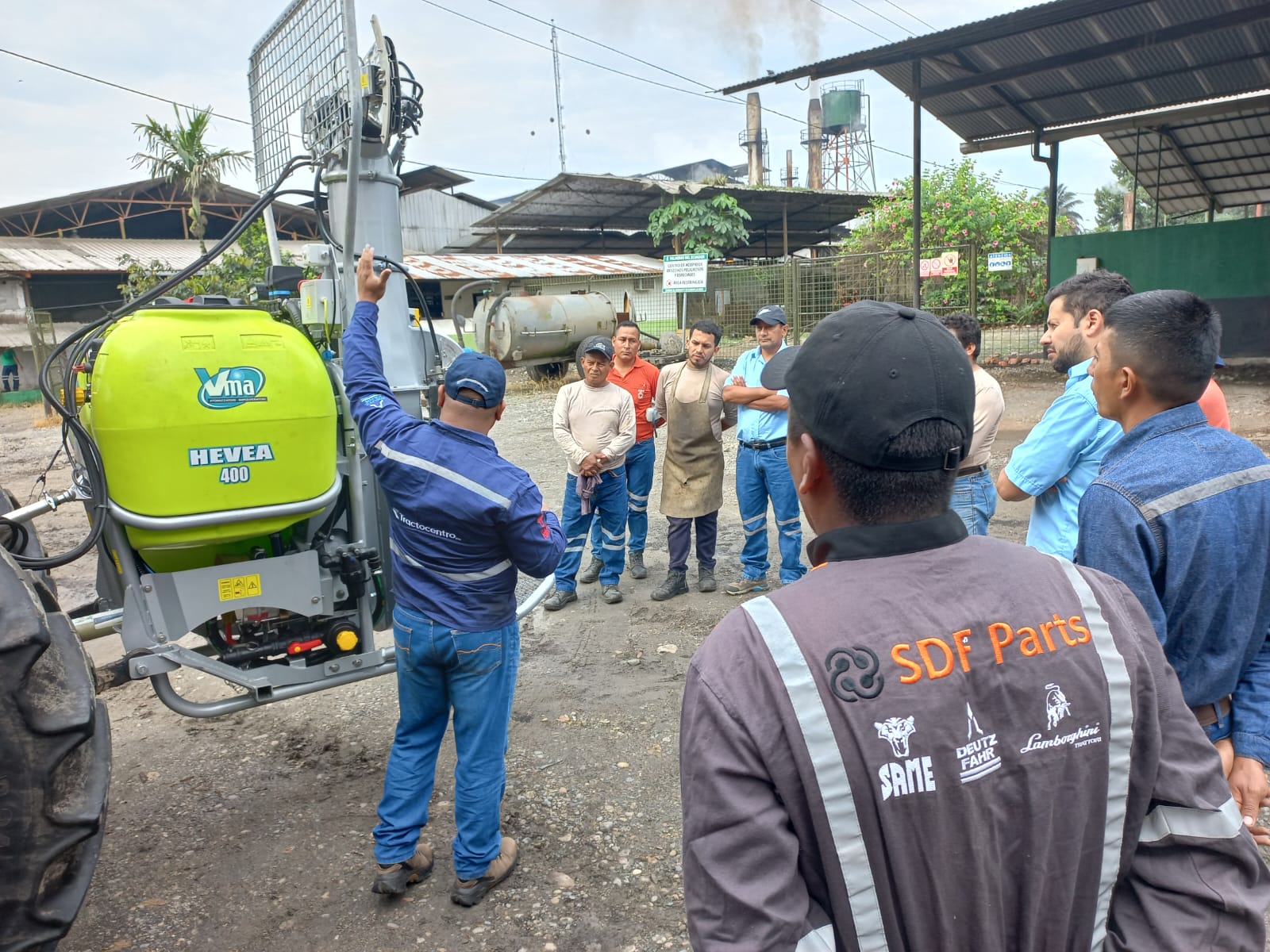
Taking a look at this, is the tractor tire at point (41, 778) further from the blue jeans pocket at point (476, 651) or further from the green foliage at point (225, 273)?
the green foliage at point (225, 273)

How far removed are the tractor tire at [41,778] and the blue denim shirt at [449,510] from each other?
3.11 feet

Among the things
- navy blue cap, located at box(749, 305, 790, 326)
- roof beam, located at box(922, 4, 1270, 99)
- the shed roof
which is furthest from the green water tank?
navy blue cap, located at box(749, 305, 790, 326)

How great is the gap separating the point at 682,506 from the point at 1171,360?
3.93 metres

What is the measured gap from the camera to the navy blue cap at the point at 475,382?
9.12 ft

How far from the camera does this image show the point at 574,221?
22.6 meters

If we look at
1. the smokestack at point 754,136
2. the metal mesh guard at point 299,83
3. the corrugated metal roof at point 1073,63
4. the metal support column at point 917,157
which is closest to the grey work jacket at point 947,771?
the metal mesh guard at point 299,83

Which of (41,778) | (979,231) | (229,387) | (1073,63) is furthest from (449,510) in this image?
(979,231)

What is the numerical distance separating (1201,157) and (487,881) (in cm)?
1759

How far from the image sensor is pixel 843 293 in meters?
15.4

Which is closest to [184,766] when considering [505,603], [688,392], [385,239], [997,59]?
[505,603]

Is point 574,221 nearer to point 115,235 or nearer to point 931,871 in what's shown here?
point 115,235

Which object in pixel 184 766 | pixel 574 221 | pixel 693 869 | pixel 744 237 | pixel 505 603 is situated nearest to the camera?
pixel 693 869

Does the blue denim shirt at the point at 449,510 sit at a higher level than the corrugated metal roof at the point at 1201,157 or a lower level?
lower

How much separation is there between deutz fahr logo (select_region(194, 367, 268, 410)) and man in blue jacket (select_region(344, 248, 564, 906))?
0.30m
